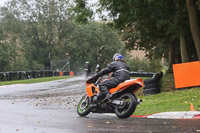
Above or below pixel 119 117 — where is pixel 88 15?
above

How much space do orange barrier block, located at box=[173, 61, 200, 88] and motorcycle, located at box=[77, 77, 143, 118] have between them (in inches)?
341

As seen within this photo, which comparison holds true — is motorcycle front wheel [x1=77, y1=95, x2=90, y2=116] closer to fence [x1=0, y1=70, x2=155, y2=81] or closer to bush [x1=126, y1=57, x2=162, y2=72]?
fence [x1=0, y1=70, x2=155, y2=81]

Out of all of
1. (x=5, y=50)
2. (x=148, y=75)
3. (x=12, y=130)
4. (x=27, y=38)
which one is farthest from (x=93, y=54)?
(x=12, y=130)

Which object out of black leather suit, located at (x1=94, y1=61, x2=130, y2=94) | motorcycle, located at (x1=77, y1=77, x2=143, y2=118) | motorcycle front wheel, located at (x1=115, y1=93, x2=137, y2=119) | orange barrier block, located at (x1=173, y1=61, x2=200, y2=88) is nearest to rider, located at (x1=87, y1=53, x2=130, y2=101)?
black leather suit, located at (x1=94, y1=61, x2=130, y2=94)

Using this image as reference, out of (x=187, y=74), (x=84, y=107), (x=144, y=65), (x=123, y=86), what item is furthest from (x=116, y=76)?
(x=144, y=65)

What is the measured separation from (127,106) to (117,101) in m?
0.34

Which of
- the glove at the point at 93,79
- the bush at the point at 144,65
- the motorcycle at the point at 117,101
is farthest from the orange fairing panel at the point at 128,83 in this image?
the bush at the point at 144,65

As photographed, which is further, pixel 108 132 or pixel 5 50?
pixel 5 50

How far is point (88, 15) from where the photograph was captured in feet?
89.9

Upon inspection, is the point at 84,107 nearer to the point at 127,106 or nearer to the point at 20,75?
the point at 127,106

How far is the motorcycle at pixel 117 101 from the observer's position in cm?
1059

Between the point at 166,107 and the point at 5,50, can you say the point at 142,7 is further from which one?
the point at 5,50

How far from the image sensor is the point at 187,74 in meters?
19.7

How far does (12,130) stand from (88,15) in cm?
1909
